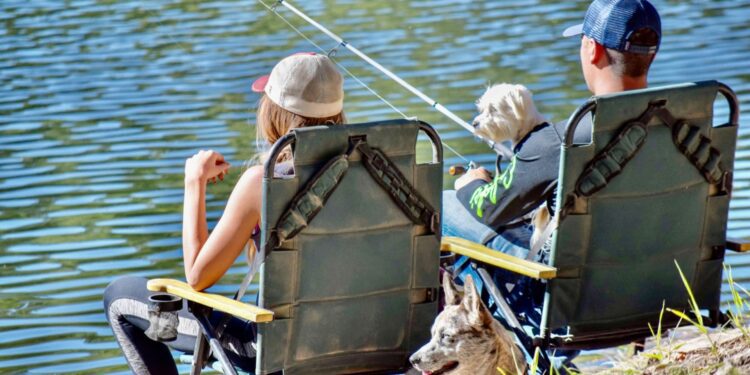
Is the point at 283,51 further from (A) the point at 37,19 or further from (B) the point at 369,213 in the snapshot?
(B) the point at 369,213

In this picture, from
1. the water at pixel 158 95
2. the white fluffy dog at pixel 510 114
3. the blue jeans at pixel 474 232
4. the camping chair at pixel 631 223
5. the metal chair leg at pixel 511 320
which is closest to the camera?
the camping chair at pixel 631 223

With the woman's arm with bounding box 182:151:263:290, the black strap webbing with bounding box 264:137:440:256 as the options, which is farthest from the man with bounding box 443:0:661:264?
the woman's arm with bounding box 182:151:263:290

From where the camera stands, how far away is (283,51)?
1202cm

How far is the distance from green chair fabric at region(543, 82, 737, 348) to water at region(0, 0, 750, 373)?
2087 millimetres

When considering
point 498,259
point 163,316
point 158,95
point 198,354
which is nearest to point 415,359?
point 498,259

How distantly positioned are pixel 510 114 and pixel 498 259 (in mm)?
957

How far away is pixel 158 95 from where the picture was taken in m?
10.8

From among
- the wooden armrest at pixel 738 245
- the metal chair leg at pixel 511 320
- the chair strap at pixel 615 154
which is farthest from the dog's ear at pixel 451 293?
the wooden armrest at pixel 738 245

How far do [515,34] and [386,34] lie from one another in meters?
1.16

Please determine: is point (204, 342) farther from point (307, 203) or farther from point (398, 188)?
point (398, 188)

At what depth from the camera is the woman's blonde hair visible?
13.0 feet

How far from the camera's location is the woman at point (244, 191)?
3832mm

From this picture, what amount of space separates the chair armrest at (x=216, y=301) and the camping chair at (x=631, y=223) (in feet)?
2.40

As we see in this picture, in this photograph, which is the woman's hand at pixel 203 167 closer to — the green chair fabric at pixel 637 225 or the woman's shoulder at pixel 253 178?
the woman's shoulder at pixel 253 178
